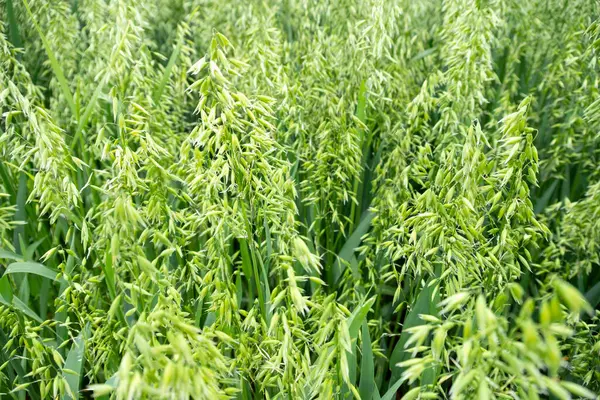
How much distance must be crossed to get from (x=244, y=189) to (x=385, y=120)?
4.16 ft

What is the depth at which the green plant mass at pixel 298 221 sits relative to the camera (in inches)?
56.6

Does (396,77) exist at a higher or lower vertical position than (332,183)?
higher

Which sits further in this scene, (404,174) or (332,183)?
(332,183)

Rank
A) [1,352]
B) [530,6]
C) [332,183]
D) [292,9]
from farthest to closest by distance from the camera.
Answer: [292,9] → [530,6] → [332,183] → [1,352]

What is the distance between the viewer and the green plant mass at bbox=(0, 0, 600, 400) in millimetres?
1438

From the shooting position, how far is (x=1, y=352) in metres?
2.14

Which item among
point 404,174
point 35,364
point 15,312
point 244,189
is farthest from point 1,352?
point 404,174

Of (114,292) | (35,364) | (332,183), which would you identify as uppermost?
(332,183)

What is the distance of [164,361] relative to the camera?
3.68ft

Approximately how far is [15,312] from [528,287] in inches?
94.3

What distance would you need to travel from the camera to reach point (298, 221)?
213 centimetres

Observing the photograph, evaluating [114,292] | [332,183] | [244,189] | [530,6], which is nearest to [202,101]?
[244,189]

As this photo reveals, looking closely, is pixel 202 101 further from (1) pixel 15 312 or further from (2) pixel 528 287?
(2) pixel 528 287

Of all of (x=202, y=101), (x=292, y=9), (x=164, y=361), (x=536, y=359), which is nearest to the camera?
(x=536, y=359)
